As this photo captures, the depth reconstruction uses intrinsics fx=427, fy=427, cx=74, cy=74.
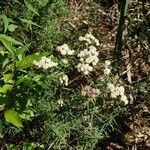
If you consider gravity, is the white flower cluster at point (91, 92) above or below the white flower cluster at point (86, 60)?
below

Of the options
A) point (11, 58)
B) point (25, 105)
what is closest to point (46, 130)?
point (25, 105)

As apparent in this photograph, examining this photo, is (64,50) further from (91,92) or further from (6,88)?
(6,88)

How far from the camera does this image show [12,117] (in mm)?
3492

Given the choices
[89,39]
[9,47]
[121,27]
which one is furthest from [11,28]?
[121,27]

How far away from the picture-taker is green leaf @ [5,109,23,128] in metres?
3.46

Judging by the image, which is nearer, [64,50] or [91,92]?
[91,92]

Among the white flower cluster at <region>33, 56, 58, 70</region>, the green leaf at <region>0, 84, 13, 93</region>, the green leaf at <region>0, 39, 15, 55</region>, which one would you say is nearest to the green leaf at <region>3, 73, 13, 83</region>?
the green leaf at <region>0, 84, 13, 93</region>

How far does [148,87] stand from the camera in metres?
4.52

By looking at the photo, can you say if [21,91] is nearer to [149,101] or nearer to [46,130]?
[46,130]

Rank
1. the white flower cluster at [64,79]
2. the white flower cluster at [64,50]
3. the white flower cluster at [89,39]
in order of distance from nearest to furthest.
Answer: the white flower cluster at [64,79] → the white flower cluster at [64,50] → the white flower cluster at [89,39]

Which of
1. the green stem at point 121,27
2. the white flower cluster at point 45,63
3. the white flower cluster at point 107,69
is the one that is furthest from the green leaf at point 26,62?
the green stem at point 121,27

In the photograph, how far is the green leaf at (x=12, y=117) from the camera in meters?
3.46

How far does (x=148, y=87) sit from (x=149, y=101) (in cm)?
24

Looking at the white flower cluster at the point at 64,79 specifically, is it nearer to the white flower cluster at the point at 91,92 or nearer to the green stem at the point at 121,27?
the white flower cluster at the point at 91,92
